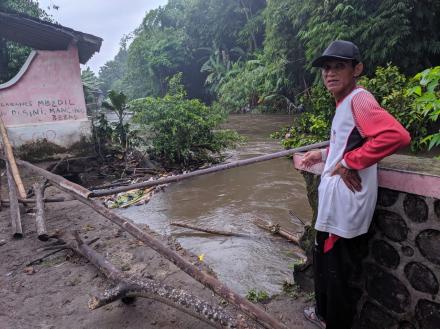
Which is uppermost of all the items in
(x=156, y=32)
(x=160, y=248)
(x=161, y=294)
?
(x=156, y=32)

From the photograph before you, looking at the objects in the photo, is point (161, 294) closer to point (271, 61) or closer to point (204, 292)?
point (204, 292)

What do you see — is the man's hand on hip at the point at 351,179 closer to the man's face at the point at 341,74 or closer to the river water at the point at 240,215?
the man's face at the point at 341,74

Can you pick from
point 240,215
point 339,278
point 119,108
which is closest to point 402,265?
point 339,278

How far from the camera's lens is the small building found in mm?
8375

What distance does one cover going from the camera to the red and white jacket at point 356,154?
1.74 m

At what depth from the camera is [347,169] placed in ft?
6.23

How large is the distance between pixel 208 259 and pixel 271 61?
1768 cm

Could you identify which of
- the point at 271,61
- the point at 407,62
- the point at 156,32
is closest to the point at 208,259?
the point at 407,62

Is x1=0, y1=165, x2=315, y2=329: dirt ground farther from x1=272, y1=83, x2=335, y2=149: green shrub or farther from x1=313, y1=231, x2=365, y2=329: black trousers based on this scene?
x1=272, y1=83, x2=335, y2=149: green shrub

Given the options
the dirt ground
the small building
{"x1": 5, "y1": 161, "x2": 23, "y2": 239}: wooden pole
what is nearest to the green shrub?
the dirt ground

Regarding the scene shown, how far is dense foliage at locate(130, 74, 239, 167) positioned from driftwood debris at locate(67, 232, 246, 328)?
250 inches

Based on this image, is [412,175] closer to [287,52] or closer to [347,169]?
[347,169]

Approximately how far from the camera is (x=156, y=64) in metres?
31.4

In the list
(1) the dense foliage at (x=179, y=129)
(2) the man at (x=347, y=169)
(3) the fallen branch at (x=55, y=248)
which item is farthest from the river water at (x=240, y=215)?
(2) the man at (x=347, y=169)
